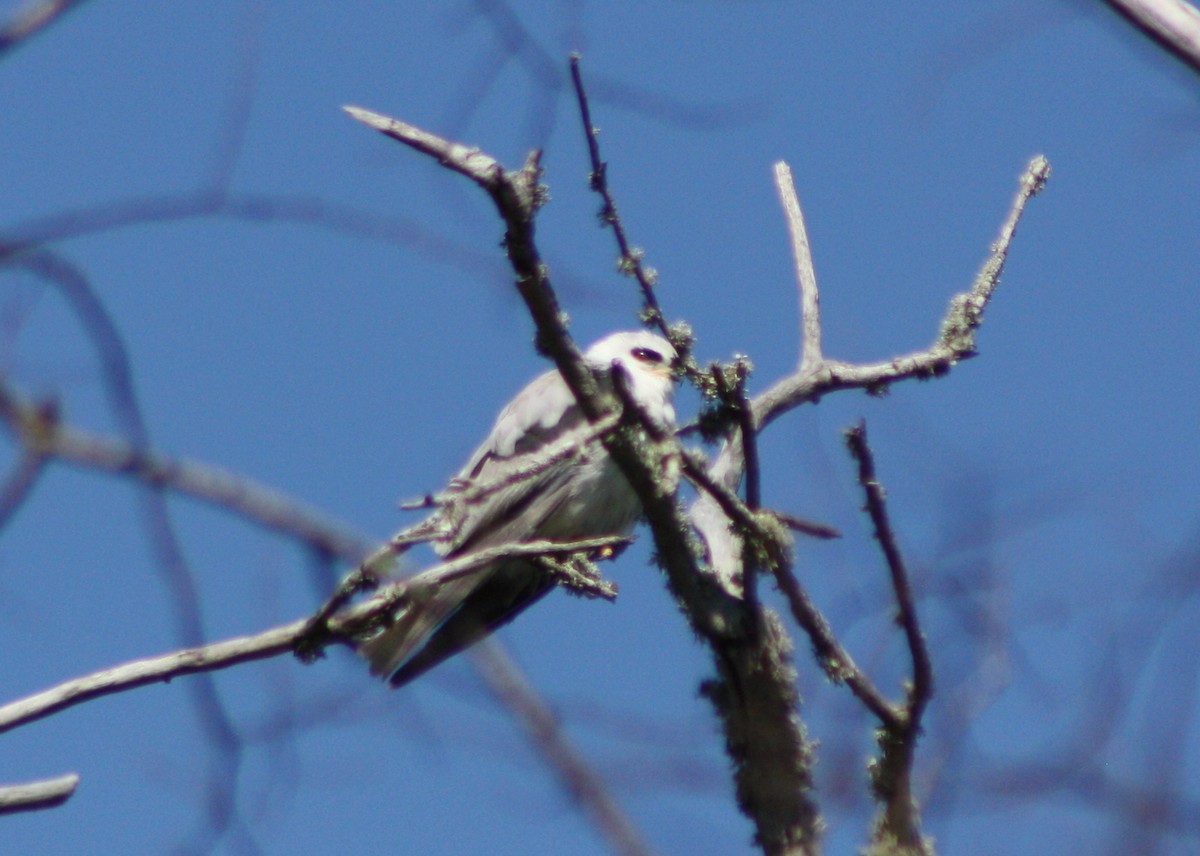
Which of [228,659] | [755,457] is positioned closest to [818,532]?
[755,457]

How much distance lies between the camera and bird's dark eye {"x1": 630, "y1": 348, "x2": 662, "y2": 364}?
6.52m

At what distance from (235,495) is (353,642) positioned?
1.30 m

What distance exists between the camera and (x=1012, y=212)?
3756 mm

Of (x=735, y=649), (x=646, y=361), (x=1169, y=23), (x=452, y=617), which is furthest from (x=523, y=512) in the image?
(x=1169, y=23)

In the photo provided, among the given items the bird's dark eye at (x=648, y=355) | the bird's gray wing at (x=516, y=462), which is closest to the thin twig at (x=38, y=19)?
the bird's gray wing at (x=516, y=462)

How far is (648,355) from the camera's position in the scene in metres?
6.56

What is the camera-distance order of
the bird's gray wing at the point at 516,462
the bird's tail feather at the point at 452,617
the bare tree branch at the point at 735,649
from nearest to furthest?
the bare tree branch at the point at 735,649, the bird's tail feather at the point at 452,617, the bird's gray wing at the point at 516,462

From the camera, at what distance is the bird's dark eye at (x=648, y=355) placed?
6.52 m

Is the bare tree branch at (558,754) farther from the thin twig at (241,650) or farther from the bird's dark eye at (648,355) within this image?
the bird's dark eye at (648,355)

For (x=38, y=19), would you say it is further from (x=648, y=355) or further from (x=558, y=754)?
(x=648, y=355)

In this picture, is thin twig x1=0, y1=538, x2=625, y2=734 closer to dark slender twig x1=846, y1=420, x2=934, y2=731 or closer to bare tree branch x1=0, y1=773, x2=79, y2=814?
bare tree branch x1=0, y1=773, x2=79, y2=814

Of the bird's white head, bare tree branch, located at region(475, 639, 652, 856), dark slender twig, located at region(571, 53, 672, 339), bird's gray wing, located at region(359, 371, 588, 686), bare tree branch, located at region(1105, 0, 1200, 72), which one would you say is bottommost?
bare tree branch, located at region(475, 639, 652, 856)

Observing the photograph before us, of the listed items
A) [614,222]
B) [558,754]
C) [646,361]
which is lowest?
[558,754]

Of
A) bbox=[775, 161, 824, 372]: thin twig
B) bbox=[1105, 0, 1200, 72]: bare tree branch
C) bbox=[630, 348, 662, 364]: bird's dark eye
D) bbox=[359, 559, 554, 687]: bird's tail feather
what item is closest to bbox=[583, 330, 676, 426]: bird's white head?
bbox=[630, 348, 662, 364]: bird's dark eye
